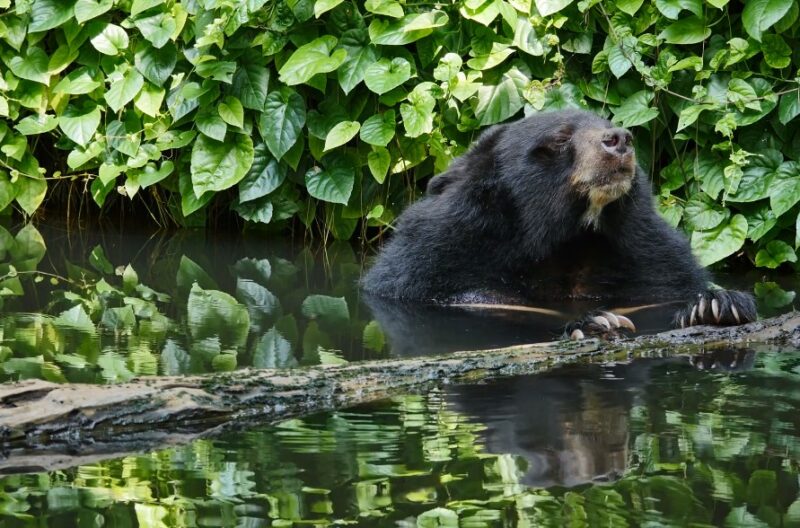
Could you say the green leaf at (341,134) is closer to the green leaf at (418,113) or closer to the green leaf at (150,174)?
the green leaf at (418,113)

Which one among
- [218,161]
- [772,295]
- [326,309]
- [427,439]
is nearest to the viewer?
[427,439]

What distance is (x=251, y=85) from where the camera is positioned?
869cm

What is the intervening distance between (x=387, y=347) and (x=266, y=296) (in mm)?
1797

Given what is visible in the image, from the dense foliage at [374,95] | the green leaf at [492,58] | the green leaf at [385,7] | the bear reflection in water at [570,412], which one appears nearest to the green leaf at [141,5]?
the dense foliage at [374,95]

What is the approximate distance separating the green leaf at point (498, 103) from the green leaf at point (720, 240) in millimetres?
1402

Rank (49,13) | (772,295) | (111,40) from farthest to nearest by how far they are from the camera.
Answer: (49,13)
(111,40)
(772,295)

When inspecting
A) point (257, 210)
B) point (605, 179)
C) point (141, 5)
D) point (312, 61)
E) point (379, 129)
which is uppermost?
point (141, 5)

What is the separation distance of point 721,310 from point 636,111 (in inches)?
114

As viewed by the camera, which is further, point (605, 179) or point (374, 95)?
point (374, 95)

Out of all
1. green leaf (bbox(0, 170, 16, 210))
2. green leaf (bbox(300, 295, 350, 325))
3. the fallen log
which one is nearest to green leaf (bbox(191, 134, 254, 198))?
green leaf (bbox(0, 170, 16, 210))

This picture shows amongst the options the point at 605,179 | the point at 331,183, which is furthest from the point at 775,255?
the point at 331,183

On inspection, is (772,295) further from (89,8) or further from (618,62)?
(89,8)

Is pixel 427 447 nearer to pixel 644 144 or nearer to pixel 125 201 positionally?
pixel 644 144

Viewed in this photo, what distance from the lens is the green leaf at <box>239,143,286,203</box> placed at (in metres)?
8.82
